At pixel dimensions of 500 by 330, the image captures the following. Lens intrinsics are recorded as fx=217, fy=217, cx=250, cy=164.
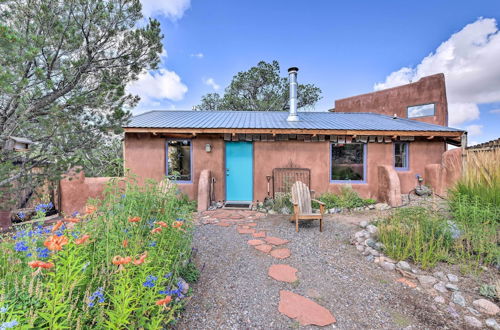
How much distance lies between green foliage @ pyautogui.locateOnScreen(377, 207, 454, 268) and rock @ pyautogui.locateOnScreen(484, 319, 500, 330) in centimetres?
89

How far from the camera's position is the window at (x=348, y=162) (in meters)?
7.16

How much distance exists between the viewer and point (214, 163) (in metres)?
6.92

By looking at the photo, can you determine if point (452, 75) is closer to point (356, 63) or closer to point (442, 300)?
point (356, 63)

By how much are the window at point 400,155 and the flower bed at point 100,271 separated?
736 cm

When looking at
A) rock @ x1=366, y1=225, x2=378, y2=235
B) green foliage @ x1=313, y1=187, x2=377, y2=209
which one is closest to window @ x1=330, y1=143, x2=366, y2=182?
green foliage @ x1=313, y1=187, x2=377, y2=209

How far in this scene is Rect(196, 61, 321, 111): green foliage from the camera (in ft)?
52.9

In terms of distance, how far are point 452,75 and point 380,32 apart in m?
6.61

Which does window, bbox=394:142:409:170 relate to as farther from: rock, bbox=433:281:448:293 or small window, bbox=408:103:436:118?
small window, bbox=408:103:436:118

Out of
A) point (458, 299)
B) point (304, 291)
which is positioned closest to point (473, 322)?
point (458, 299)

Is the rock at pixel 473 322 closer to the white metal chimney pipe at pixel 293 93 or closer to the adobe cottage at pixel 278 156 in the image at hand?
the adobe cottage at pixel 278 156

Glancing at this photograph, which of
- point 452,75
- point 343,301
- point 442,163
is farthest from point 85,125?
point 452,75

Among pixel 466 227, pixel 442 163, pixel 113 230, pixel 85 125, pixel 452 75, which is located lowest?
pixel 466 227

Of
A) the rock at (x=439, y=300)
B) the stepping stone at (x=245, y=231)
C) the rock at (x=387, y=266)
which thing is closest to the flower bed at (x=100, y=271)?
the stepping stone at (x=245, y=231)

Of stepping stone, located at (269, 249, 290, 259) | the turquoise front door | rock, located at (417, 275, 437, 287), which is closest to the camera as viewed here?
rock, located at (417, 275, 437, 287)
